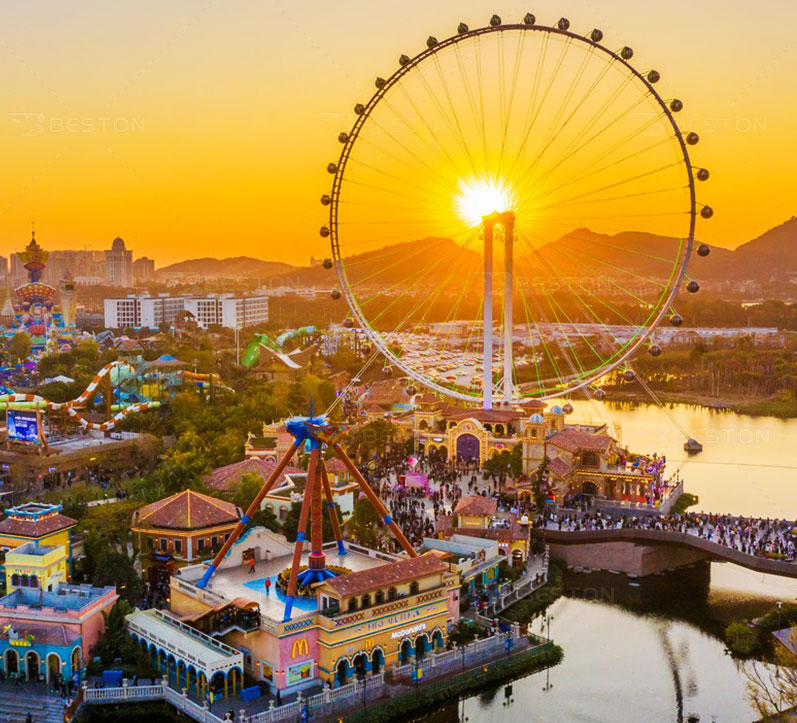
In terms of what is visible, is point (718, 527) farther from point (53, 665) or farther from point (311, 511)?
point (53, 665)

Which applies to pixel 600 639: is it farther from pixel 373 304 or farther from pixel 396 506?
pixel 373 304

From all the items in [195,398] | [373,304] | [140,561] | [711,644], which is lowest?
[711,644]

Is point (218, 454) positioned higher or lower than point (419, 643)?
higher

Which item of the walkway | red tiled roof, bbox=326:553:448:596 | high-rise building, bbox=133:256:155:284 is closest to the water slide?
the walkway

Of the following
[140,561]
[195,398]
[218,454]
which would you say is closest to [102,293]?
[195,398]

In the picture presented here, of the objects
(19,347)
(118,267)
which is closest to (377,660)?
(19,347)

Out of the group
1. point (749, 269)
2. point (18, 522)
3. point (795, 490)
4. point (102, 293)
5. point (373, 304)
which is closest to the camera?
point (18, 522)

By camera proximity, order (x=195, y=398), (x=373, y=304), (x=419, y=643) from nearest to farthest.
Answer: (x=419, y=643), (x=195, y=398), (x=373, y=304)
